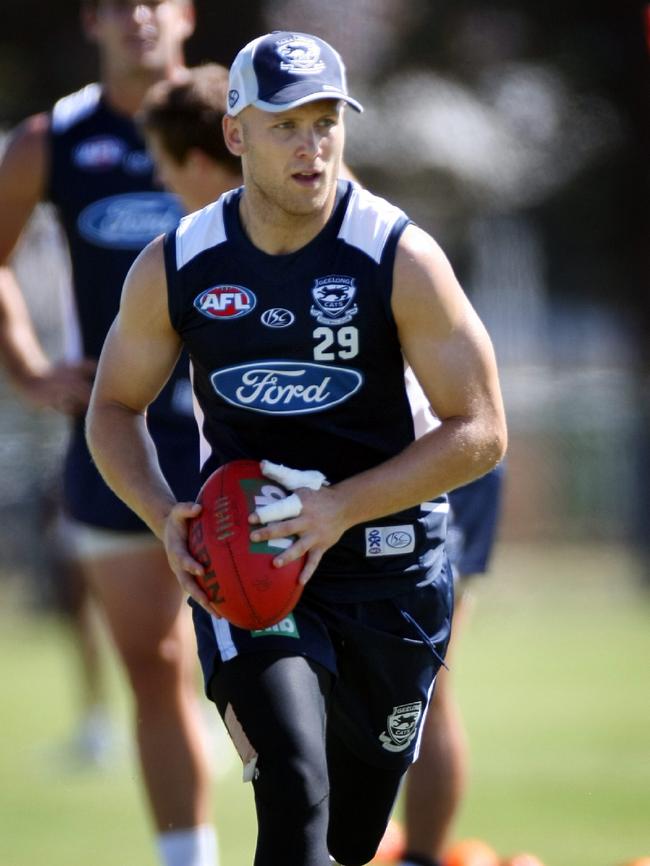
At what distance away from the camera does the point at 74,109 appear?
5.43 m

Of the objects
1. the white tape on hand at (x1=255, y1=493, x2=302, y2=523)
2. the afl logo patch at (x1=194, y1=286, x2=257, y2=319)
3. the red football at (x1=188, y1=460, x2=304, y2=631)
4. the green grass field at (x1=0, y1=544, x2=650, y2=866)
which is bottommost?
the green grass field at (x1=0, y1=544, x2=650, y2=866)

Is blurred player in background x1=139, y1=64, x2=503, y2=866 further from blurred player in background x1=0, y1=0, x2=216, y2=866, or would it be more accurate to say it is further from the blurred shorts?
the blurred shorts

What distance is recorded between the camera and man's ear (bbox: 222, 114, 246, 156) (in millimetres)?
3888

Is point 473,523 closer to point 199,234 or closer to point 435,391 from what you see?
Answer: point 435,391

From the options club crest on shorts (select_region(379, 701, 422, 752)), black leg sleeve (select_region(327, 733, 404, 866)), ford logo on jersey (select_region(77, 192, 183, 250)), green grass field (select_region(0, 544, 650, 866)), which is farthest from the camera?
green grass field (select_region(0, 544, 650, 866))

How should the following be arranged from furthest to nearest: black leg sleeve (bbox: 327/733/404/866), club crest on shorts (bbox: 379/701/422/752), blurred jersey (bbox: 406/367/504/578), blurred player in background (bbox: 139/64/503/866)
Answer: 1. blurred jersey (bbox: 406/367/504/578)
2. blurred player in background (bbox: 139/64/503/866)
3. black leg sleeve (bbox: 327/733/404/866)
4. club crest on shorts (bbox: 379/701/422/752)

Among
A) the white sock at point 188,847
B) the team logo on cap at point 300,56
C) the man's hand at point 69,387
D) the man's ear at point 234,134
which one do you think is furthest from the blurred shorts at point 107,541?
the team logo on cap at point 300,56

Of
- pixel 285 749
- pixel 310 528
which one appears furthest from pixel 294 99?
pixel 285 749

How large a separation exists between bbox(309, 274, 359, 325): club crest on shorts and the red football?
1.24 ft

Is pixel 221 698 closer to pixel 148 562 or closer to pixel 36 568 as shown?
pixel 148 562

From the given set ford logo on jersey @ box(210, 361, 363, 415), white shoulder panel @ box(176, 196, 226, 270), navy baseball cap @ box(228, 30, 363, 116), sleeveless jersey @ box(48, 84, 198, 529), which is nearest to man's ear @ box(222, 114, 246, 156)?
navy baseball cap @ box(228, 30, 363, 116)

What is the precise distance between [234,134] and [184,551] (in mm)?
990

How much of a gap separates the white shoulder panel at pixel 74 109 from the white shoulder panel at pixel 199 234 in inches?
62.1

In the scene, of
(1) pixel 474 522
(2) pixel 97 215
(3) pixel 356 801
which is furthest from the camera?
(2) pixel 97 215
